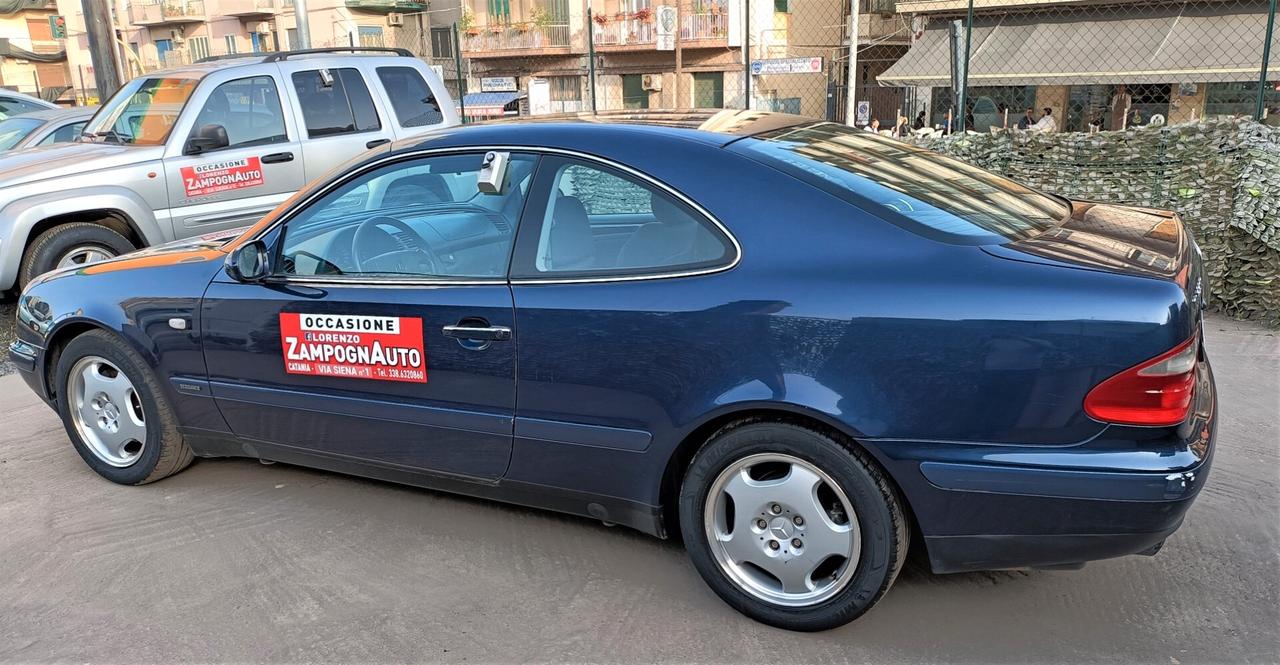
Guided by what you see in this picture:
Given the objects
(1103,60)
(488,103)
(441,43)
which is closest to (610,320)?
(488,103)

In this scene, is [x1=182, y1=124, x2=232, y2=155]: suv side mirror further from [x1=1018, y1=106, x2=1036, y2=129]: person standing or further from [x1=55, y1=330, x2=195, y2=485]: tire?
[x1=1018, y1=106, x2=1036, y2=129]: person standing

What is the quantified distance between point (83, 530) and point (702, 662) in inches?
106

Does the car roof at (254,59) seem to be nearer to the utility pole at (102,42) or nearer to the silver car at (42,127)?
the silver car at (42,127)

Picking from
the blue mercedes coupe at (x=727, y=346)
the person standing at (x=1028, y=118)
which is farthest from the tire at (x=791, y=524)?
the person standing at (x=1028, y=118)

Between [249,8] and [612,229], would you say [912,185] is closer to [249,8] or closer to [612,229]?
[612,229]

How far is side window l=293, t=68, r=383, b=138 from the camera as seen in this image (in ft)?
25.8

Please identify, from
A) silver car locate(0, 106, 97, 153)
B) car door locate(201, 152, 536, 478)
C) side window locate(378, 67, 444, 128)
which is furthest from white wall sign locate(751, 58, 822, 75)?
car door locate(201, 152, 536, 478)

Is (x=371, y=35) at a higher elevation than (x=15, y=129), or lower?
higher

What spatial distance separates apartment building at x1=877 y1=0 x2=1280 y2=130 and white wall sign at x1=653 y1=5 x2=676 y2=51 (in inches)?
388

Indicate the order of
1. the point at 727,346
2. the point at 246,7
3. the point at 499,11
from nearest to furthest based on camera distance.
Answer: the point at 727,346 → the point at 499,11 → the point at 246,7

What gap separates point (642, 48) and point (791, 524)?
3081cm

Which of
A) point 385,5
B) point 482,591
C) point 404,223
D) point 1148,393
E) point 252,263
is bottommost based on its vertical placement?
point 482,591

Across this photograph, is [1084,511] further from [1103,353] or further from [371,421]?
[371,421]

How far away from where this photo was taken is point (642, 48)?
3209 cm
